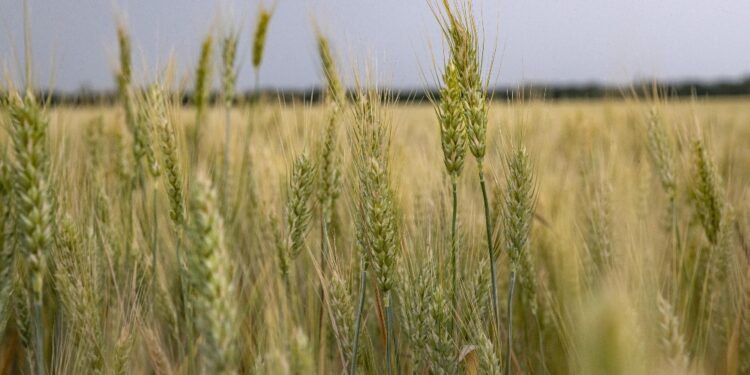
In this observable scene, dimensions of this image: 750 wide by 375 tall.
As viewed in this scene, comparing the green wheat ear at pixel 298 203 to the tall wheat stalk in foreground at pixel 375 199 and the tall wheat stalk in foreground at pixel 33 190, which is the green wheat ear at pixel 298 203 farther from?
the tall wheat stalk in foreground at pixel 33 190

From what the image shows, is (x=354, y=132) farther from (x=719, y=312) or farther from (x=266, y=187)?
(x=719, y=312)

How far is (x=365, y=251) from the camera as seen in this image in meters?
1.56

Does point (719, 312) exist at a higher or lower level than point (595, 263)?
lower

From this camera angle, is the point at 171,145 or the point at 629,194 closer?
the point at 171,145

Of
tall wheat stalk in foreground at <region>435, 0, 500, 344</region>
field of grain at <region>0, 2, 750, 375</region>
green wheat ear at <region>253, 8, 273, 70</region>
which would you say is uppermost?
green wheat ear at <region>253, 8, 273, 70</region>

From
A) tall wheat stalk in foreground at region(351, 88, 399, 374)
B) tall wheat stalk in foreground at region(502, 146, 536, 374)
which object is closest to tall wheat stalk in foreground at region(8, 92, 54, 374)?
tall wheat stalk in foreground at region(351, 88, 399, 374)

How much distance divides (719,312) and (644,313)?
3.05 ft

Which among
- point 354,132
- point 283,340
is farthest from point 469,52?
point 283,340

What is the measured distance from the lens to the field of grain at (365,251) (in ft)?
4.37

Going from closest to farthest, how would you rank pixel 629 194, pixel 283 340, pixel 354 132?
pixel 283 340, pixel 354 132, pixel 629 194

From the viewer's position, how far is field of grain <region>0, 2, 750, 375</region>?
133 centimetres

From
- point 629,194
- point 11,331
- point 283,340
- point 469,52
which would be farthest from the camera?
point 629,194

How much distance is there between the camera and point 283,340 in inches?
47.8

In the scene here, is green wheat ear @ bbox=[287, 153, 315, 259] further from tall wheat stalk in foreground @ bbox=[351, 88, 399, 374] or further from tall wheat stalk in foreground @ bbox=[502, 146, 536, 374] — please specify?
tall wheat stalk in foreground @ bbox=[502, 146, 536, 374]
